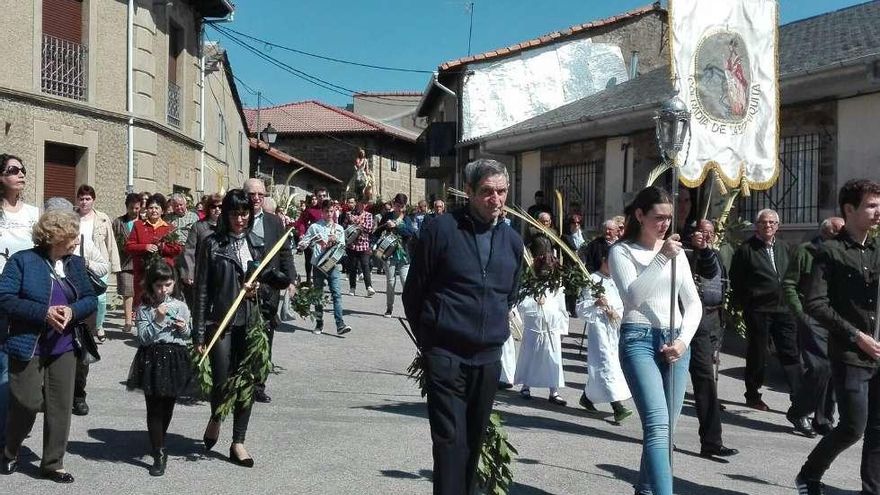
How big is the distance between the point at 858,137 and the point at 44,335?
10731 mm

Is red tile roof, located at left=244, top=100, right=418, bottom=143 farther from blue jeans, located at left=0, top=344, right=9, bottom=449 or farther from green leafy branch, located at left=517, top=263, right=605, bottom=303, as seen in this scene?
blue jeans, located at left=0, top=344, right=9, bottom=449

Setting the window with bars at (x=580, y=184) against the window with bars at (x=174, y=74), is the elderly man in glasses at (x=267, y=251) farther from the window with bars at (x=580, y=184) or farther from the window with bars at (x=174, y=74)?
the window with bars at (x=174, y=74)

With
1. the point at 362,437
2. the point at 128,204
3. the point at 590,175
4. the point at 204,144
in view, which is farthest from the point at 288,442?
the point at 204,144

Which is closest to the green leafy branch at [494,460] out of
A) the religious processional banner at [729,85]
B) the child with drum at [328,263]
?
the religious processional banner at [729,85]

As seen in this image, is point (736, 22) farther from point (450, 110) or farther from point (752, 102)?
point (450, 110)

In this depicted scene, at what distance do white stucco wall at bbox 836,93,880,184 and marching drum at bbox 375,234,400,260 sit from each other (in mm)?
6468

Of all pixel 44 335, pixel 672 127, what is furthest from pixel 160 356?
pixel 672 127

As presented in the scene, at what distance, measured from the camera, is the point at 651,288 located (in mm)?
4941

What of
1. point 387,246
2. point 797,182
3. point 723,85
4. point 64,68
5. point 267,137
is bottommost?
point 387,246

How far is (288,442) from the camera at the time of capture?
21.4ft

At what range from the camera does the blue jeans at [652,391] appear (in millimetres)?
4637

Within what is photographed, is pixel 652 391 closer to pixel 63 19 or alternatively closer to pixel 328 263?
pixel 328 263

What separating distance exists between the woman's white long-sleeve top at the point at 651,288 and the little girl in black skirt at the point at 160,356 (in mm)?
2840

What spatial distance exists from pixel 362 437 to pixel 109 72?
13.9 m
